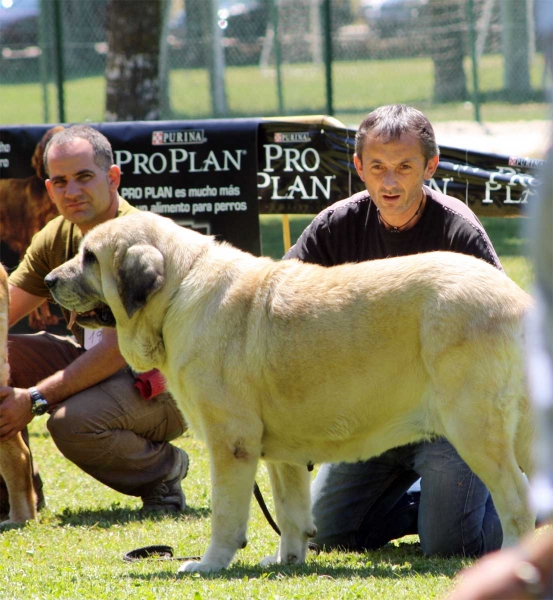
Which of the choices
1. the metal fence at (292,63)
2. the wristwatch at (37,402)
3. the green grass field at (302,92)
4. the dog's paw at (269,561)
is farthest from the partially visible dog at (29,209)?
the green grass field at (302,92)

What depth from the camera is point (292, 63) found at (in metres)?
24.6

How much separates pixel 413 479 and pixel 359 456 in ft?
3.67

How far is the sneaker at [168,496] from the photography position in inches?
234

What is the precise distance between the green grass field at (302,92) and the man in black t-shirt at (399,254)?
1563 cm

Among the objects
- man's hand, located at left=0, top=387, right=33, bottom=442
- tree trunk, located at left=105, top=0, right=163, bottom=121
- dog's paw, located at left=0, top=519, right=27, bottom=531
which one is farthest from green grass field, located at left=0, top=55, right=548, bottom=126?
dog's paw, located at left=0, top=519, right=27, bottom=531

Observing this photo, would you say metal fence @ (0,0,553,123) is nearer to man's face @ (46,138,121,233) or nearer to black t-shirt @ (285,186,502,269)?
man's face @ (46,138,121,233)

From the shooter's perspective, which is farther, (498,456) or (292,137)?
(292,137)

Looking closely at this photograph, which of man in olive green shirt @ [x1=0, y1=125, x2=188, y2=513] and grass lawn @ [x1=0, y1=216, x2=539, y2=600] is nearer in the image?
Result: grass lawn @ [x1=0, y1=216, x2=539, y2=600]

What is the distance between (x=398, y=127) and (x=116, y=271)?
158 cm

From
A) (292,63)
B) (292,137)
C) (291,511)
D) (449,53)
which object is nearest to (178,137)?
(292,137)

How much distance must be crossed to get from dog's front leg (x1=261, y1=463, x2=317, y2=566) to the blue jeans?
1.96 feet

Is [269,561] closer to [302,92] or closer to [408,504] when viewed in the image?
[408,504]

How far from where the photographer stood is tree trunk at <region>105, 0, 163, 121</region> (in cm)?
1405

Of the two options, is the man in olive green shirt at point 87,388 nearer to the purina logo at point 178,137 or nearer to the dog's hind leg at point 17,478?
the dog's hind leg at point 17,478
